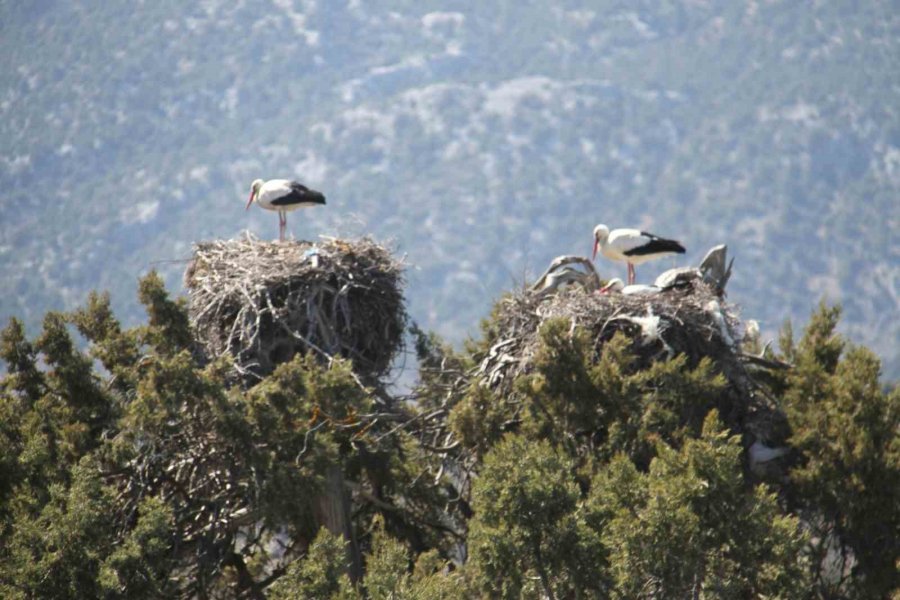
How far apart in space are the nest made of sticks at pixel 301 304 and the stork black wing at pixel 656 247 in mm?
2978

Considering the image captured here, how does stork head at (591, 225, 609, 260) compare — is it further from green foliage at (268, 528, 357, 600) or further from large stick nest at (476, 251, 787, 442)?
green foliage at (268, 528, 357, 600)

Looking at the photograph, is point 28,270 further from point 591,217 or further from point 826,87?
point 826,87

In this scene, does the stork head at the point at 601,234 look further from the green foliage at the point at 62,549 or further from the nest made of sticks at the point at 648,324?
the green foliage at the point at 62,549

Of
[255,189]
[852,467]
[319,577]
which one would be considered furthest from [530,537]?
[255,189]

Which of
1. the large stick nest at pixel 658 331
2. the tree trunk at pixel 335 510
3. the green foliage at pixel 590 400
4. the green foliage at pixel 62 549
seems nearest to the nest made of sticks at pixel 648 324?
the large stick nest at pixel 658 331

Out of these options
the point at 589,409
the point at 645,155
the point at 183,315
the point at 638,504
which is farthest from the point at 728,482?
the point at 645,155

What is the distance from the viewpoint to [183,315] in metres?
14.9

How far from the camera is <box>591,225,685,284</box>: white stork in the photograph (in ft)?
58.0

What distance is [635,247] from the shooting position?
1803cm

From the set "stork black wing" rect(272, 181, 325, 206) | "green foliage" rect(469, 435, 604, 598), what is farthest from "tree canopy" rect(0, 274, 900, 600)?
"stork black wing" rect(272, 181, 325, 206)

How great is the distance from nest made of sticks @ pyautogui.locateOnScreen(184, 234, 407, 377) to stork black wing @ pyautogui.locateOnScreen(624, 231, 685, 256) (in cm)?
298

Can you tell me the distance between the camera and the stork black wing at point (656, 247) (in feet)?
57.8

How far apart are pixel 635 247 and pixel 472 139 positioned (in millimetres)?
150144

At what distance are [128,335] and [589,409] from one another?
4611 mm
